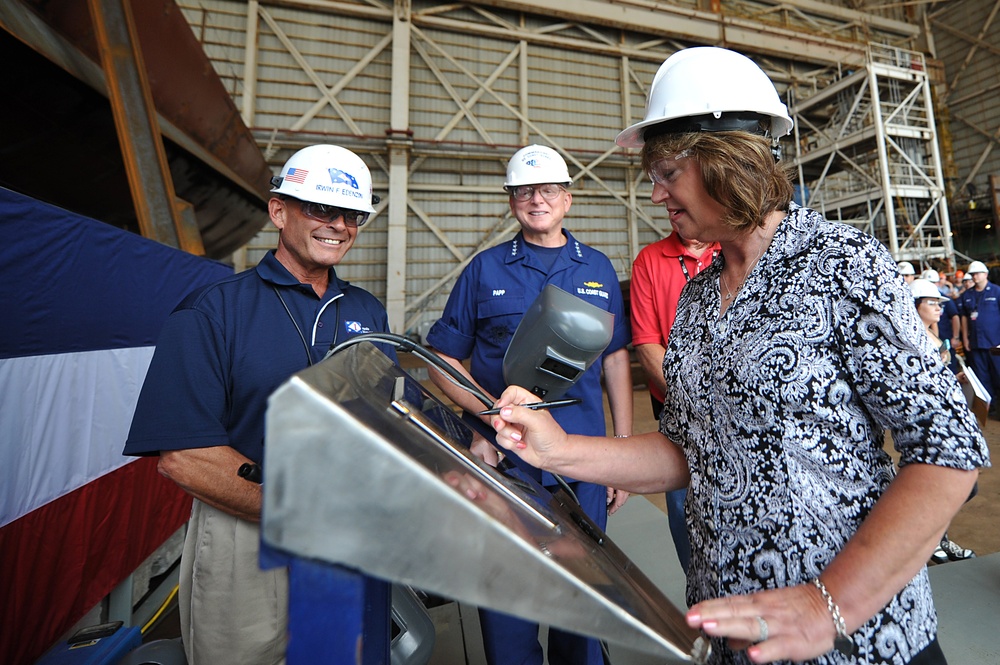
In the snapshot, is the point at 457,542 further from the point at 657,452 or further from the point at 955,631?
Result: the point at 955,631

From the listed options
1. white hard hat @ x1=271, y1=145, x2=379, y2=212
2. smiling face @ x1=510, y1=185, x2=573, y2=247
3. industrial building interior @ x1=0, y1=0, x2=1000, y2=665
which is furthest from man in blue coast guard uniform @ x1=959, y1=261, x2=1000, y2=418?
white hard hat @ x1=271, y1=145, x2=379, y2=212

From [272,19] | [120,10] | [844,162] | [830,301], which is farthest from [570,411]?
[844,162]

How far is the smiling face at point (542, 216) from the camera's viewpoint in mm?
1831

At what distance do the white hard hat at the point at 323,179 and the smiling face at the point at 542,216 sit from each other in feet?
2.21

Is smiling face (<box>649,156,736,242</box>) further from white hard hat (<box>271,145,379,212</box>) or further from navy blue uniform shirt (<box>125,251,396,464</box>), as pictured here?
navy blue uniform shirt (<box>125,251,396,464</box>)

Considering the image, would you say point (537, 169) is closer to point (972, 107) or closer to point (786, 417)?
point (786, 417)

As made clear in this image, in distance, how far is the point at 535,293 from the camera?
1.79m

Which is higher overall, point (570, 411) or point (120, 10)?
point (120, 10)

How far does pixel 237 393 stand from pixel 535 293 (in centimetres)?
105

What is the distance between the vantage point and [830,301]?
0.69 meters

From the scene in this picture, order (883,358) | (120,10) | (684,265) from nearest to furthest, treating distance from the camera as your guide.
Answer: (883,358)
(684,265)
(120,10)

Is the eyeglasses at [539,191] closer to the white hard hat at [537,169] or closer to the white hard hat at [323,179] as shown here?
the white hard hat at [537,169]

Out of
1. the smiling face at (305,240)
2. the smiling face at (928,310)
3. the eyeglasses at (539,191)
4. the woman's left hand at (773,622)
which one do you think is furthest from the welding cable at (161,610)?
the smiling face at (928,310)

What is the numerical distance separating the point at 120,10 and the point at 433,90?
7514 mm
